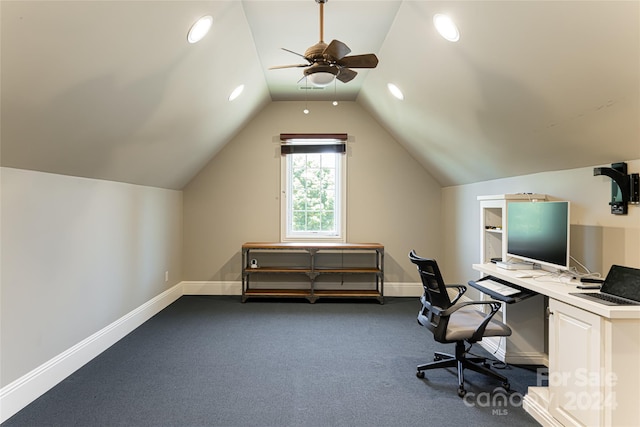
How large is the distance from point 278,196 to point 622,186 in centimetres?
403

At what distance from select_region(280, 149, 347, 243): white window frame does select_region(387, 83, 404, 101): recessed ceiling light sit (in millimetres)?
→ 1549

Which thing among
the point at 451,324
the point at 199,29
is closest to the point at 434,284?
the point at 451,324

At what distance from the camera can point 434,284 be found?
249cm

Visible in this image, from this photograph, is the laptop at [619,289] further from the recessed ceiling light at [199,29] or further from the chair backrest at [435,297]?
the recessed ceiling light at [199,29]

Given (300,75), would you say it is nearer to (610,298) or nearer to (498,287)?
(498,287)

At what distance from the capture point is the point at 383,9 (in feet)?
8.95

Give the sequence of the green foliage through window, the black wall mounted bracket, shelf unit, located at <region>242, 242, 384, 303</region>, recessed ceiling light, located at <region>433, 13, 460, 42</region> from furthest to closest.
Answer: the green foliage through window → shelf unit, located at <region>242, 242, 384, 303</region> → recessed ceiling light, located at <region>433, 13, 460, 42</region> → the black wall mounted bracket

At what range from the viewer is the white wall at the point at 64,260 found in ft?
7.34

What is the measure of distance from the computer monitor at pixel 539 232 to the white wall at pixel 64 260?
3.68 metres

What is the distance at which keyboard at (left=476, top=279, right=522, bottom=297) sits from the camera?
2.47 metres

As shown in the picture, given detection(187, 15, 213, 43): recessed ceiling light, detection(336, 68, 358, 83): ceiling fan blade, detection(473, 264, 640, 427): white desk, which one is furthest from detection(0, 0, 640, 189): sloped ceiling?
detection(473, 264, 640, 427): white desk

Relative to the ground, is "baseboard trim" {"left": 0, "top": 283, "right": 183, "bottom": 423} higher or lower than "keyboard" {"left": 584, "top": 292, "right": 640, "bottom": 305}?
lower

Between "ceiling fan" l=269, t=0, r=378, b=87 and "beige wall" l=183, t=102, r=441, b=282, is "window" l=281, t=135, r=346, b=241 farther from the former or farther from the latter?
"ceiling fan" l=269, t=0, r=378, b=87

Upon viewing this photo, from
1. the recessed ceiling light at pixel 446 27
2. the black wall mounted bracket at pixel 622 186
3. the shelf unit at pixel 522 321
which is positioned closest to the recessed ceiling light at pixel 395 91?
the recessed ceiling light at pixel 446 27
